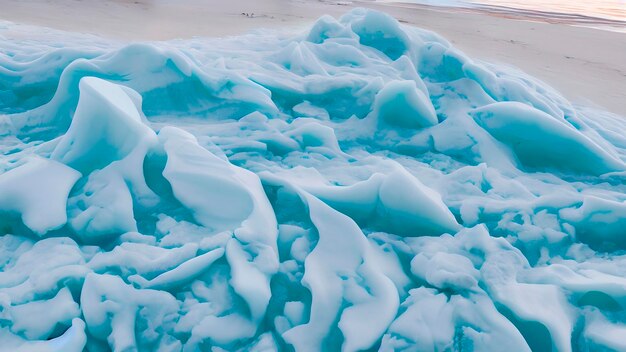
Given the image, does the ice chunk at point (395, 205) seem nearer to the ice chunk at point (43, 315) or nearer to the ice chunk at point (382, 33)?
the ice chunk at point (43, 315)

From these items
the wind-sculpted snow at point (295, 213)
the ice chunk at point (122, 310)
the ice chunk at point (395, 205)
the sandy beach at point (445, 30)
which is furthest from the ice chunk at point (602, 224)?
the sandy beach at point (445, 30)

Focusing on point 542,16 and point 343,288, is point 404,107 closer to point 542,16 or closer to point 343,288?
point 343,288

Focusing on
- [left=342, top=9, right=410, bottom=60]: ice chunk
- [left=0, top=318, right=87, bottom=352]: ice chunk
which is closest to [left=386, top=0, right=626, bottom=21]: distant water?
[left=342, top=9, right=410, bottom=60]: ice chunk

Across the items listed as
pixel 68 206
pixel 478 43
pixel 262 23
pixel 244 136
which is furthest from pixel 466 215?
pixel 262 23

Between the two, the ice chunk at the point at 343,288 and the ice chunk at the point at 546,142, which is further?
the ice chunk at the point at 546,142

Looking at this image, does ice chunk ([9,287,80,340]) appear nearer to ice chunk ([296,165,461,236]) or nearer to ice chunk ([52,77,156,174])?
ice chunk ([52,77,156,174])

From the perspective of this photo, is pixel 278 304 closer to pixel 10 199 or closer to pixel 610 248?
pixel 10 199

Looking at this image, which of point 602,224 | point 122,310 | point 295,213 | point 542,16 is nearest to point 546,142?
point 602,224
